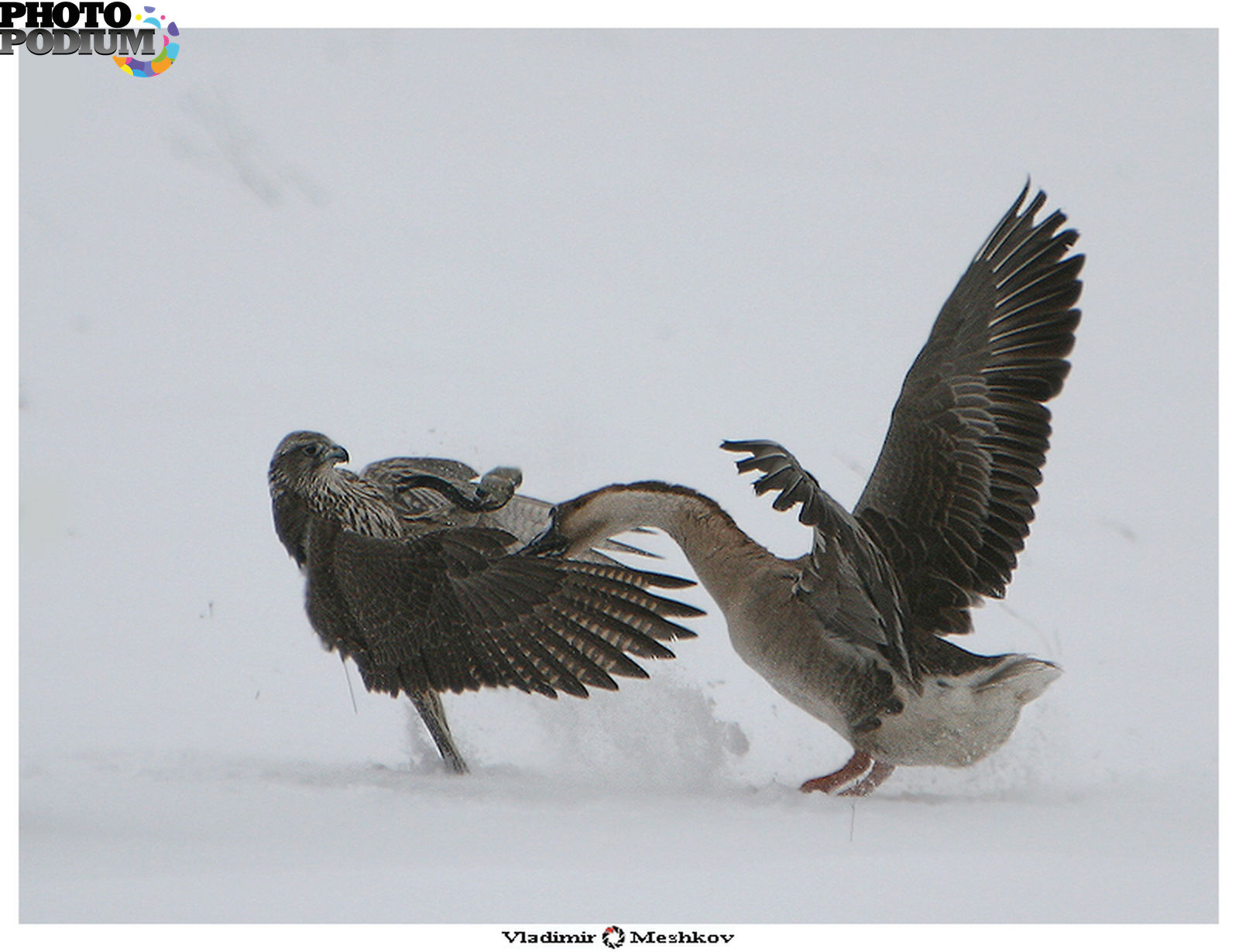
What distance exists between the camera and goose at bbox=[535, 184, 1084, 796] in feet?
15.6

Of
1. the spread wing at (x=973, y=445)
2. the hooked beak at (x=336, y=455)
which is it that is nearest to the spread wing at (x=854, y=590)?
the spread wing at (x=973, y=445)

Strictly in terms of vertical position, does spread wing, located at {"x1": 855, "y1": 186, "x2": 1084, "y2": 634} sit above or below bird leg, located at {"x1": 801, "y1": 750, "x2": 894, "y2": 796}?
above

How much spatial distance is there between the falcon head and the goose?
35.9 inches

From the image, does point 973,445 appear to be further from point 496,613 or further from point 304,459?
point 304,459

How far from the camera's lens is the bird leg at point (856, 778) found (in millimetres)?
5074

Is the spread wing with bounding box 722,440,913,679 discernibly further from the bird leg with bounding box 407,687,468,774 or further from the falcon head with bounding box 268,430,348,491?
the falcon head with bounding box 268,430,348,491

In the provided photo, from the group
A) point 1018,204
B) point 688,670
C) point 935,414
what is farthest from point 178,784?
point 1018,204

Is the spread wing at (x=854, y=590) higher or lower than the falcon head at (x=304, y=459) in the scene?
lower

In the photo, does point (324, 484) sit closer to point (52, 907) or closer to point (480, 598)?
point (480, 598)

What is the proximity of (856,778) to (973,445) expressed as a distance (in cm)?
131

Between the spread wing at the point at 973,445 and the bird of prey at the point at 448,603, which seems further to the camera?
the spread wing at the point at 973,445

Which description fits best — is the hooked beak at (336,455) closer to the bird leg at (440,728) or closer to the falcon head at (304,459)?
the falcon head at (304,459)

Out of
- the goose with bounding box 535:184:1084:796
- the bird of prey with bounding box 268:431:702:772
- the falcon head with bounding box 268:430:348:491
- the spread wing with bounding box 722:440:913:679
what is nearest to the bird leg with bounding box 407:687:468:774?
the bird of prey with bounding box 268:431:702:772

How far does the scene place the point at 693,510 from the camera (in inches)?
201
